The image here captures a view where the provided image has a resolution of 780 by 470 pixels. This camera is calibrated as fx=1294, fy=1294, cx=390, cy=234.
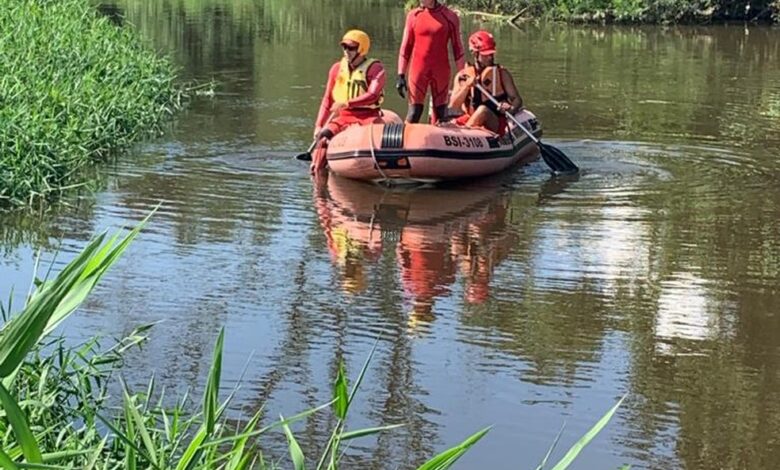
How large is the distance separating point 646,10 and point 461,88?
17984 millimetres

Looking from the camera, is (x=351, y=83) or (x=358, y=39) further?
(x=351, y=83)

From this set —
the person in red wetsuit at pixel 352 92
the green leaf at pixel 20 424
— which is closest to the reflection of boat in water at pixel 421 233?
the person in red wetsuit at pixel 352 92

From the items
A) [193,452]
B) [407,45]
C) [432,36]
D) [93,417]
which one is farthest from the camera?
[407,45]

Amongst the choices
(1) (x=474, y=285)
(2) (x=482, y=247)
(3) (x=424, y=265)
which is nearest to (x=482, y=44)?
(2) (x=482, y=247)

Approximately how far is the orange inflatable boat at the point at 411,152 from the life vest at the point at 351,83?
297mm

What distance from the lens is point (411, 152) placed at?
30.0 feet

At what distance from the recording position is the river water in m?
4.93

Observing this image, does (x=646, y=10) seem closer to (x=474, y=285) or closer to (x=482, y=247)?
(x=482, y=247)

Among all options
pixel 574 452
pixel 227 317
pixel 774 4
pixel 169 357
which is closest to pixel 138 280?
pixel 227 317

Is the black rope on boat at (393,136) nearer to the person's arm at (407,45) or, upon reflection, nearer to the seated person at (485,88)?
the seated person at (485,88)

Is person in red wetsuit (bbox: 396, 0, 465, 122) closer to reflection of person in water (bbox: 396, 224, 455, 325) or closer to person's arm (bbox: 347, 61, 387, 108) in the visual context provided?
person's arm (bbox: 347, 61, 387, 108)

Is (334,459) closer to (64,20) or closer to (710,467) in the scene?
(710,467)

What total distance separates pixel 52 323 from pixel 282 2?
2909 cm

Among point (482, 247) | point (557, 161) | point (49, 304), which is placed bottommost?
point (482, 247)
